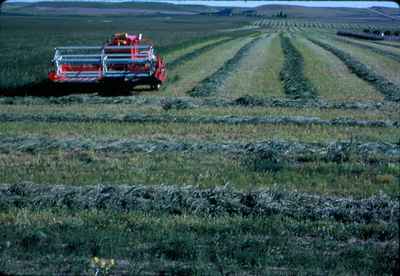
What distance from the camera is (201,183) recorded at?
323 inches

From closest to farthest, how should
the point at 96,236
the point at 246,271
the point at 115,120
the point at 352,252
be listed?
the point at 246,271, the point at 352,252, the point at 96,236, the point at 115,120

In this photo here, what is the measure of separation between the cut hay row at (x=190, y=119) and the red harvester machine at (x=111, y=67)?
3.73 meters

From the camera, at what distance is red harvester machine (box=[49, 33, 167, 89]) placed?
1806cm

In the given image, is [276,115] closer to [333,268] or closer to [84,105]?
[84,105]

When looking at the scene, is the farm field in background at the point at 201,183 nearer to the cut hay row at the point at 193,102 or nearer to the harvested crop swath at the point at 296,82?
the cut hay row at the point at 193,102

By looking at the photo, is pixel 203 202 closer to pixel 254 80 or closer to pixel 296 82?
pixel 296 82

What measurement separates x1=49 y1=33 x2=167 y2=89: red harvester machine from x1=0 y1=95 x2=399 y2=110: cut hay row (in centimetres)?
78

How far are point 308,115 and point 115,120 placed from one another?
4.48m

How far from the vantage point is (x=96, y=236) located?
6.12 metres

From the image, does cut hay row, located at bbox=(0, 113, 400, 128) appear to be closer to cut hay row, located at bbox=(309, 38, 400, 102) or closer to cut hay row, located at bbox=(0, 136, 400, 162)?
cut hay row, located at bbox=(0, 136, 400, 162)

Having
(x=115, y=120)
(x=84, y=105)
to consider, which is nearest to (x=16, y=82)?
(x=84, y=105)

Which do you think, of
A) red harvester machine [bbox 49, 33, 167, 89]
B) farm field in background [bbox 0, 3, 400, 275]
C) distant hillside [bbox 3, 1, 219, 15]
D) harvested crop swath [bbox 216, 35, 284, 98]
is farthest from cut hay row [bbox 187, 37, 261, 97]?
distant hillside [bbox 3, 1, 219, 15]

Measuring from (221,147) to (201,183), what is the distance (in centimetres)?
256

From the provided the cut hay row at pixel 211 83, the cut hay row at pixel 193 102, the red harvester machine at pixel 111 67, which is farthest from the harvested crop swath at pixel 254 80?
the red harvester machine at pixel 111 67
